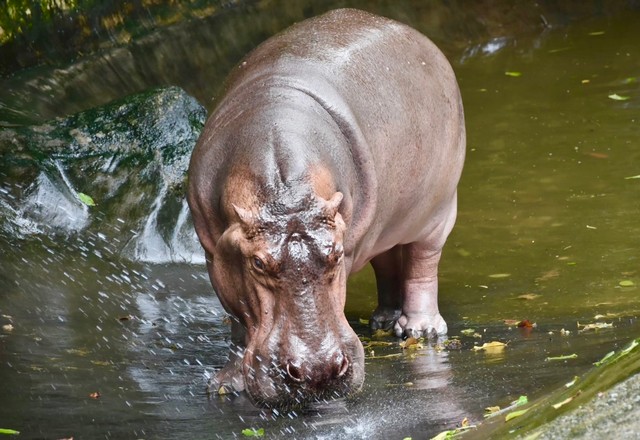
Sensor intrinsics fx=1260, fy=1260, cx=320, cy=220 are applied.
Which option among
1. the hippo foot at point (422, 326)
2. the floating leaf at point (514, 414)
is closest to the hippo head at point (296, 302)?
the floating leaf at point (514, 414)

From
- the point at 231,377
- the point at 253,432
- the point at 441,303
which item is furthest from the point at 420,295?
the point at 253,432

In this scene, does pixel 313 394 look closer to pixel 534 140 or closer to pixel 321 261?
pixel 321 261

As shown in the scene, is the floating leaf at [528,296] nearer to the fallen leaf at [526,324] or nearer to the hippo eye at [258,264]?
the fallen leaf at [526,324]

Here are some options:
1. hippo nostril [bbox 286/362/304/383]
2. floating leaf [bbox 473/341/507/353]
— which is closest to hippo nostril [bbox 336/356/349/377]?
hippo nostril [bbox 286/362/304/383]

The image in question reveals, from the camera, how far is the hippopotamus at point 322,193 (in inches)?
177

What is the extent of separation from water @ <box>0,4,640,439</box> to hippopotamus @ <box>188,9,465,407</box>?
0.23 m

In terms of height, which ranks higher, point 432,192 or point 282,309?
point 282,309

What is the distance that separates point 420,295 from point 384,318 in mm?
244

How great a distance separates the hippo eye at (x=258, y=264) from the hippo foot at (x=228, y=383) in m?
0.65

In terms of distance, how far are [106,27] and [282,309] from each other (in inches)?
225

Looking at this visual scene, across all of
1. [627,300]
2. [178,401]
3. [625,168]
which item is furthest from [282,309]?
[625,168]

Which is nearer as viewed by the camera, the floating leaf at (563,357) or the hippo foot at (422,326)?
the floating leaf at (563,357)

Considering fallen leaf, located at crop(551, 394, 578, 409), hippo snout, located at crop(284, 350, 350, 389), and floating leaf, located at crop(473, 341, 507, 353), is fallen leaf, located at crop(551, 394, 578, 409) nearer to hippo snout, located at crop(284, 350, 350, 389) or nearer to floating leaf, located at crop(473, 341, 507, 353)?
hippo snout, located at crop(284, 350, 350, 389)

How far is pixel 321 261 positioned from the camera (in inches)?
177
